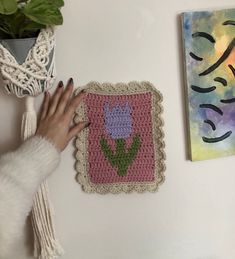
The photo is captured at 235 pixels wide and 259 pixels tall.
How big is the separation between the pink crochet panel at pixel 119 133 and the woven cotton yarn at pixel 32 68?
0.14m

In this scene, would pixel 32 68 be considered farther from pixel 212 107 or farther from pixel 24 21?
pixel 212 107

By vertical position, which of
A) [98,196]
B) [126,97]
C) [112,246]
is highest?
[126,97]

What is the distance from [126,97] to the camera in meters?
1.18

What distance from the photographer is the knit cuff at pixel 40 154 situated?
104cm

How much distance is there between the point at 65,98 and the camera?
1.14 metres

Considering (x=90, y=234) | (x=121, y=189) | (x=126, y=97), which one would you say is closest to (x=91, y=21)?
(x=126, y=97)

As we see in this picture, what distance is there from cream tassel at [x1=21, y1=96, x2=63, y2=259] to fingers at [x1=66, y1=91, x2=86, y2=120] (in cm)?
8

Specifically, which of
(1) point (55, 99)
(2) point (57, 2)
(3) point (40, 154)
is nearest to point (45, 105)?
(1) point (55, 99)

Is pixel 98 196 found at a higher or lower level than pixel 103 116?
lower

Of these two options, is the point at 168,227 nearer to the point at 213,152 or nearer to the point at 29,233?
the point at 213,152

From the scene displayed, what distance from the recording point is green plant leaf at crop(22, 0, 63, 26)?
98cm

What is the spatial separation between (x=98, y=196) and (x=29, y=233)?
200mm

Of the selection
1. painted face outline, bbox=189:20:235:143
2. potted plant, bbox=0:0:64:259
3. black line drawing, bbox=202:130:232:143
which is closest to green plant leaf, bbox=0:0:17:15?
potted plant, bbox=0:0:64:259

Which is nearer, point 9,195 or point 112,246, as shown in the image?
point 9,195
